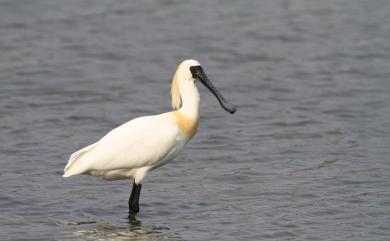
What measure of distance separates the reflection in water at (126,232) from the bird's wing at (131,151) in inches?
26.4

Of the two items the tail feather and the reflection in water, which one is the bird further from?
the reflection in water

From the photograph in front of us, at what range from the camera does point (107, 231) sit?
34.6 feet

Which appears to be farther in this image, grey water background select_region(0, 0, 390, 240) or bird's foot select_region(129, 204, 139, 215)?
bird's foot select_region(129, 204, 139, 215)

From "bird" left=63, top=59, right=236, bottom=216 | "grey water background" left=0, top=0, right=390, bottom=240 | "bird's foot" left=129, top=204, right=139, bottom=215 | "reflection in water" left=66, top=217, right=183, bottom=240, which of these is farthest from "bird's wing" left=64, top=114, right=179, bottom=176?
"reflection in water" left=66, top=217, right=183, bottom=240

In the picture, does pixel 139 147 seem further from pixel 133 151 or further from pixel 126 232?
pixel 126 232

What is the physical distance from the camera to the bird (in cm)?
1099

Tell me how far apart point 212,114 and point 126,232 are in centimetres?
562

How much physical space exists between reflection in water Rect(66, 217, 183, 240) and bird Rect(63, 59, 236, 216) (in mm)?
367

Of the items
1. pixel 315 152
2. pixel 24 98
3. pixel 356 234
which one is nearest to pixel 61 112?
pixel 24 98

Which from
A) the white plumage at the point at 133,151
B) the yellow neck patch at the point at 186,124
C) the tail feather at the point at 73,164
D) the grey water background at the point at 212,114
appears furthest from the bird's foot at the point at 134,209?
the yellow neck patch at the point at 186,124

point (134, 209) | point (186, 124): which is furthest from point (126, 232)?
point (186, 124)

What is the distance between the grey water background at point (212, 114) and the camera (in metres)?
10.9

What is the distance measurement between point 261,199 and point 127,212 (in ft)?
5.18

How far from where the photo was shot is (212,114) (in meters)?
16.0
